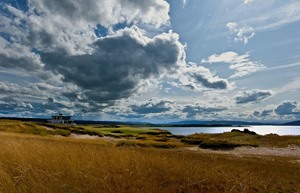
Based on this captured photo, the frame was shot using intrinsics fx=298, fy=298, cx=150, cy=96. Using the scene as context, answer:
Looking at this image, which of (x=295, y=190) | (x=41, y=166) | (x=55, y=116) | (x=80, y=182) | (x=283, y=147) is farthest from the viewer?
(x=55, y=116)

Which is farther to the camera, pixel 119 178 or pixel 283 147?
pixel 283 147

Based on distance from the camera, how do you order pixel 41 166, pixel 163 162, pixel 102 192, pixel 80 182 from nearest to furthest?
1. pixel 102 192
2. pixel 80 182
3. pixel 41 166
4. pixel 163 162

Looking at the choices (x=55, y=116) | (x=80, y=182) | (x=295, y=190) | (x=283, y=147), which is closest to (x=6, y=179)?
(x=80, y=182)

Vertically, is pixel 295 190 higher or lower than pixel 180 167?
lower

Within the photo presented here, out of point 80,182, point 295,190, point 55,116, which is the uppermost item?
point 55,116

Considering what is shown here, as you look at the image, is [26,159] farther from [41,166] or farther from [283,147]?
[283,147]

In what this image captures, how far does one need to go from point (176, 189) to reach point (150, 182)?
59 cm

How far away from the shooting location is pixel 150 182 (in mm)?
6625

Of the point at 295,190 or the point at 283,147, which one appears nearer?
the point at 295,190

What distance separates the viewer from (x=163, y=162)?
29.3 ft

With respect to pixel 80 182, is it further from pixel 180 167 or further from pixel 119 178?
pixel 180 167

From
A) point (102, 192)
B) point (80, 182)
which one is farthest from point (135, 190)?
point (80, 182)

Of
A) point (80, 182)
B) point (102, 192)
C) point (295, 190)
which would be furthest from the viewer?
point (295, 190)

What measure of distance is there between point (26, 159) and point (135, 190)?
3.82 m
